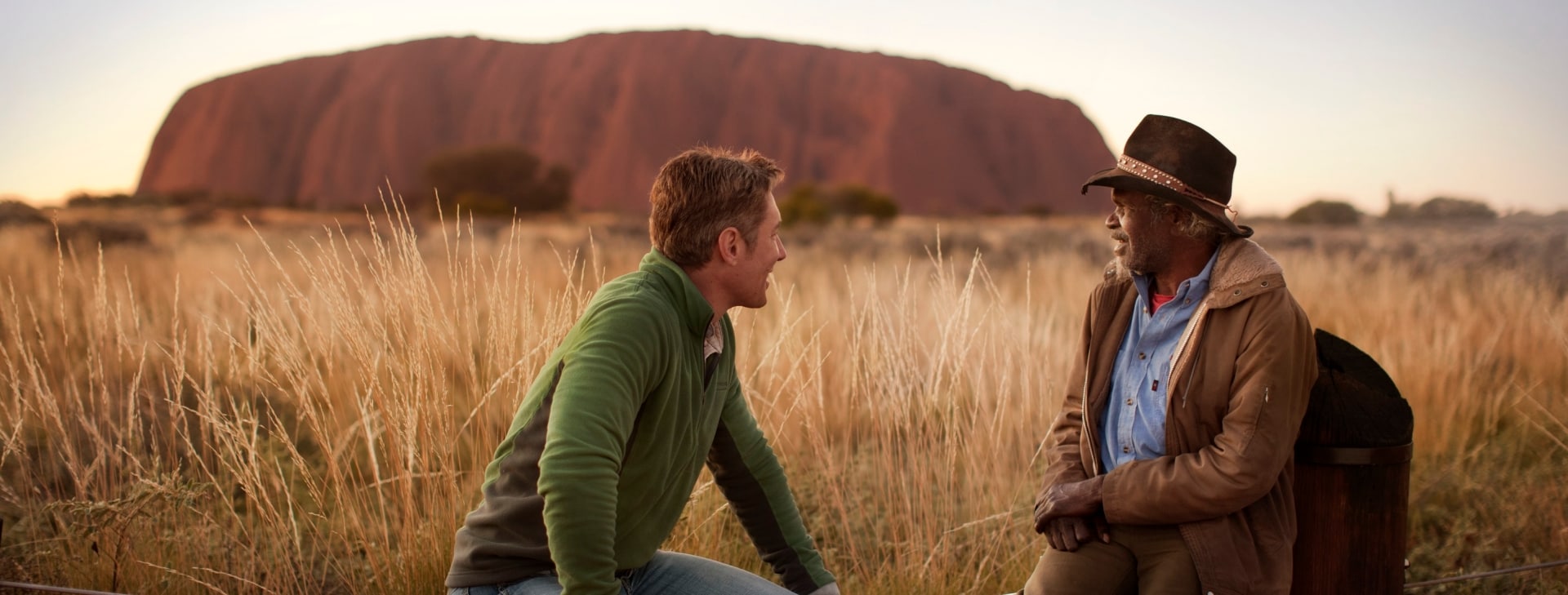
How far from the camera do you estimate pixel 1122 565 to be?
2104mm

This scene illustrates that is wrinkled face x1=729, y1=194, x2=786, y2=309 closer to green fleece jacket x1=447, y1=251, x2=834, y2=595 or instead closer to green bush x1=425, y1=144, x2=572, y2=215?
green fleece jacket x1=447, y1=251, x2=834, y2=595

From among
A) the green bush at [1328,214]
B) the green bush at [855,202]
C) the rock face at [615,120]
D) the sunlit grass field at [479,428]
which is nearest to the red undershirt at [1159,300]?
the sunlit grass field at [479,428]

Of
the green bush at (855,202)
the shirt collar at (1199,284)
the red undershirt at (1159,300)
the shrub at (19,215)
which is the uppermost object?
the shirt collar at (1199,284)

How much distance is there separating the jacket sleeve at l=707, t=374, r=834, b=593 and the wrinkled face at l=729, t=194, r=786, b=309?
30 cm

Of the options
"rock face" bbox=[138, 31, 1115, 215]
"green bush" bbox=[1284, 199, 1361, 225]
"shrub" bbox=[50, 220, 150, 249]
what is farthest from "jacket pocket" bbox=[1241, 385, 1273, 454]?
"rock face" bbox=[138, 31, 1115, 215]

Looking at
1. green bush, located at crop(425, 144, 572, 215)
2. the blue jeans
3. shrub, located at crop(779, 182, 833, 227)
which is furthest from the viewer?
green bush, located at crop(425, 144, 572, 215)

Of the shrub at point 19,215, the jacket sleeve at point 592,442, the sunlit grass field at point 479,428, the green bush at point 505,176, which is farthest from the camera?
the green bush at point 505,176

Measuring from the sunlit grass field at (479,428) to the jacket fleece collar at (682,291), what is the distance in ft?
3.21

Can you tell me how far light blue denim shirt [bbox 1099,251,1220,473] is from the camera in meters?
2.08

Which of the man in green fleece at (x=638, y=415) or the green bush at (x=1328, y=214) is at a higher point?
the man in green fleece at (x=638, y=415)

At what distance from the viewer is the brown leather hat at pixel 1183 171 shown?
6.59 feet

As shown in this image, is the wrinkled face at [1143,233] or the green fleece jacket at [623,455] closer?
the green fleece jacket at [623,455]

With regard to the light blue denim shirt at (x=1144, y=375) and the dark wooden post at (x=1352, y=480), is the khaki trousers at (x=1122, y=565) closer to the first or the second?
the light blue denim shirt at (x=1144, y=375)

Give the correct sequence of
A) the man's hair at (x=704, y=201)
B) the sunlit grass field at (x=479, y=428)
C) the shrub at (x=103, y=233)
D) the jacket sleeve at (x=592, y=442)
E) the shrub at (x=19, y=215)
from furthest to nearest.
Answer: the shrub at (x=19, y=215) < the shrub at (x=103, y=233) < the sunlit grass field at (x=479, y=428) < the man's hair at (x=704, y=201) < the jacket sleeve at (x=592, y=442)
